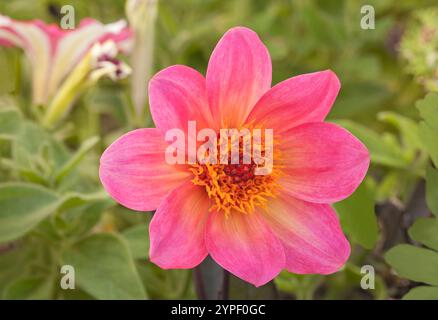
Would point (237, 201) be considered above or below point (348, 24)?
below

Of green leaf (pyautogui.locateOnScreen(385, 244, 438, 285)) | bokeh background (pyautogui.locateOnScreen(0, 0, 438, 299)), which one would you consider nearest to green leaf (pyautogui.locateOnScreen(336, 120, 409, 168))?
bokeh background (pyautogui.locateOnScreen(0, 0, 438, 299))

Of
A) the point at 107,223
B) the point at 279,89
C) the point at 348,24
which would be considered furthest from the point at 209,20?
the point at 279,89

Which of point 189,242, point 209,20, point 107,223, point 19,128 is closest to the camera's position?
point 189,242

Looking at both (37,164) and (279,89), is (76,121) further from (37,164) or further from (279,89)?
(279,89)

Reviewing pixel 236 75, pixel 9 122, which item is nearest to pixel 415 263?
pixel 236 75

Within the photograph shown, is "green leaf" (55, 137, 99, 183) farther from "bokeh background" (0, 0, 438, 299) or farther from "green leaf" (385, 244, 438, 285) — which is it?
"green leaf" (385, 244, 438, 285)

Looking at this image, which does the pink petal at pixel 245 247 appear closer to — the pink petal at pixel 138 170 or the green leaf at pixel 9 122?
the pink petal at pixel 138 170

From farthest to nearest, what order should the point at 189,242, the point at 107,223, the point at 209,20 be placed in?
1. the point at 209,20
2. the point at 107,223
3. the point at 189,242

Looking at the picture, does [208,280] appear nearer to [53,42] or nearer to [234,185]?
[234,185]
